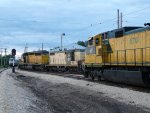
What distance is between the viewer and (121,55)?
86.7ft

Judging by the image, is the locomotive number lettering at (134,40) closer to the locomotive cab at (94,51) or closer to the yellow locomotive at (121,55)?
the yellow locomotive at (121,55)

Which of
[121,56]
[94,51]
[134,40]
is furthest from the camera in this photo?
[94,51]

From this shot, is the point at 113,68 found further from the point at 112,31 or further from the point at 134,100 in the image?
the point at 134,100

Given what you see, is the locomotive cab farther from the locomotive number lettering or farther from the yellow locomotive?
the locomotive number lettering

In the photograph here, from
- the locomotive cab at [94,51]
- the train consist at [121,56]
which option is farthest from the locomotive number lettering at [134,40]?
the locomotive cab at [94,51]

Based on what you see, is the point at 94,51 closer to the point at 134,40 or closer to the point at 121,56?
the point at 121,56

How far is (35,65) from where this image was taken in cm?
7219

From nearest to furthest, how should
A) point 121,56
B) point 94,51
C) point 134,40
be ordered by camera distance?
point 134,40, point 121,56, point 94,51

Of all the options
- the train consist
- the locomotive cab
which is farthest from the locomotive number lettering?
the locomotive cab

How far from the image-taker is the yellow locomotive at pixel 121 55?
75.5 ft

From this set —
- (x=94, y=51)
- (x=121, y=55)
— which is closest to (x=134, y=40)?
(x=121, y=55)

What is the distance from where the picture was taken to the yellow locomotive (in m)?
23.0

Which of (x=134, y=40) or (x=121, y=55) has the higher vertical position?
(x=134, y=40)

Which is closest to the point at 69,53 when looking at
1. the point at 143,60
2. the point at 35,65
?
the point at 35,65
